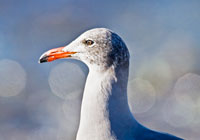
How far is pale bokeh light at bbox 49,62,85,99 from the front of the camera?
9.22 m

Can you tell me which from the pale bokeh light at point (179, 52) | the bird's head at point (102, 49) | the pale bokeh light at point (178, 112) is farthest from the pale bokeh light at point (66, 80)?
the bird's head at point (102, 49)

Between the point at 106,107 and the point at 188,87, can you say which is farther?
the point at 188,87

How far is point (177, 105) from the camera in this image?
820 cm

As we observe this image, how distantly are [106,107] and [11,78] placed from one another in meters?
7.96

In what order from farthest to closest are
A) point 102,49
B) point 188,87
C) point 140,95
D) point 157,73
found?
point 157,73 → point 188,87 → point 140,95 → point 102,49

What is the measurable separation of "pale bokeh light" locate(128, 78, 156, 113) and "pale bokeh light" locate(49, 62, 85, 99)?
3.94 ft

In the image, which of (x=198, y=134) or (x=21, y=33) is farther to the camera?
(x=21, y=33)

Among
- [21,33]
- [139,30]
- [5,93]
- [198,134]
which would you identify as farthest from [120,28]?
[198,134]

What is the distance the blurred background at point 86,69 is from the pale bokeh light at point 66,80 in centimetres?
2

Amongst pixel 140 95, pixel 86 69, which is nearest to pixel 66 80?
pixel 86 69

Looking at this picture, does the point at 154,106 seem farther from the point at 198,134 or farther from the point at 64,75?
the point at 64,75

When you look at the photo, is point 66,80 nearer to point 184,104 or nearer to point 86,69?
point 86,69

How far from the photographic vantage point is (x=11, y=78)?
10734 mm

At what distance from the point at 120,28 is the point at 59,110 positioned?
5949 millimetres
